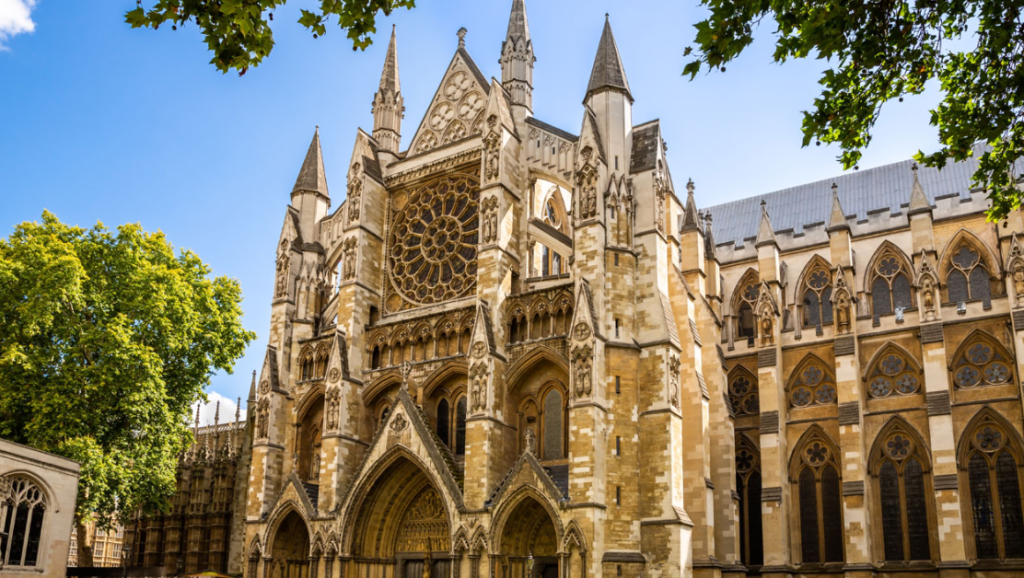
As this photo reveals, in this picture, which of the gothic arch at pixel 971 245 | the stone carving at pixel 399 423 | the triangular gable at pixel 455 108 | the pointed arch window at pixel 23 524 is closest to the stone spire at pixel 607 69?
the triangular gable at pixel 455 108

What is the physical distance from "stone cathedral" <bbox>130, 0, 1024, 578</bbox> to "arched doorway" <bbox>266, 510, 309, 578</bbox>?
0.26 ft

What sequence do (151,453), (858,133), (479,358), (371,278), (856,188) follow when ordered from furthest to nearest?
(856,188), (371,278), (151,453), (479,358), (858,133)

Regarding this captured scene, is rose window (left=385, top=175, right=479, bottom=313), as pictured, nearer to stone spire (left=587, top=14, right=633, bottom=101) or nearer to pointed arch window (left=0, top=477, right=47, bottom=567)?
stone spire (left=587, top=14, right=633, bottom=101)

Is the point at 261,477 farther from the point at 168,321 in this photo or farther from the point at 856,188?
the point at 856,188

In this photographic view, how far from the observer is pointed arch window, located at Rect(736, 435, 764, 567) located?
3122cm

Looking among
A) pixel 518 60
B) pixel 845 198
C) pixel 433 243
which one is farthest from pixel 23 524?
pixel 845 198

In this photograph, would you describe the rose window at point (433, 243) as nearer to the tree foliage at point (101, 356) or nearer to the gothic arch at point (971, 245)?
the tree foliage at point (101, 356)

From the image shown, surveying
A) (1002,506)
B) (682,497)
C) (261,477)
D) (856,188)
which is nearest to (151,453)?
(261,477)

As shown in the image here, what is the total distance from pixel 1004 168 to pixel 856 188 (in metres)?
29.5

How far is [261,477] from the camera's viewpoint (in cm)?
2956

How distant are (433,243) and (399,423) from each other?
6.63 metres

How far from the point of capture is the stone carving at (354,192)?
31.0 metres

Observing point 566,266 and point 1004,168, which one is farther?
point 566,266

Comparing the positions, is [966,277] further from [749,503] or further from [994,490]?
[749,503]
